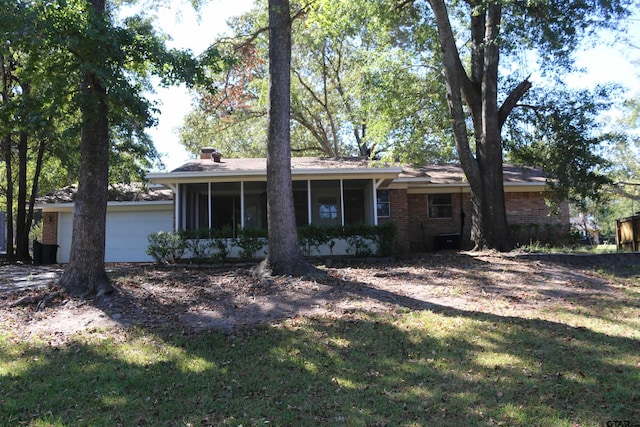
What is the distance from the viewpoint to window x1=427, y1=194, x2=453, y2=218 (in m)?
18.9

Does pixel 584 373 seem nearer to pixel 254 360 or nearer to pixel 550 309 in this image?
pixel 550 309

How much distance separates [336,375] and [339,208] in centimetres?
1294

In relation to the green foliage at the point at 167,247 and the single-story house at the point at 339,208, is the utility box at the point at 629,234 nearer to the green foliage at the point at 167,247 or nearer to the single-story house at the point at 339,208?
the single-story house at the point at 339,208

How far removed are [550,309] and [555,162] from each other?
7.75 m

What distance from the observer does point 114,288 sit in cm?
863

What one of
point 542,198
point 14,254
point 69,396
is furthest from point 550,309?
point 14,254

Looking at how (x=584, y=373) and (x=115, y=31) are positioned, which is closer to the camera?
(x=584, y=373)

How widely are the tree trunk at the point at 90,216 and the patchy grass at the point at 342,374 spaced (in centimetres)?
179

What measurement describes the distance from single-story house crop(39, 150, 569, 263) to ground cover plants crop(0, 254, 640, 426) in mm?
7671

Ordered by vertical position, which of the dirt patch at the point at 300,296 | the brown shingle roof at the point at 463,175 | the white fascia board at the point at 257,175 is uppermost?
the brown shingle roof at the point at 463,175

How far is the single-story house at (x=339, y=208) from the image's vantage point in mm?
17188

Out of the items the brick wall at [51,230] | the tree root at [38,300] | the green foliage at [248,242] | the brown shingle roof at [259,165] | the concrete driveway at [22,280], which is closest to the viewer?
the tree root at [38,300]

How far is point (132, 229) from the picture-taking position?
19.2 m

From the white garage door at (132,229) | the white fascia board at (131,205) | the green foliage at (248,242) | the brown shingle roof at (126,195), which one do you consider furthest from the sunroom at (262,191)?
the brown shingle roof at (126,195)
